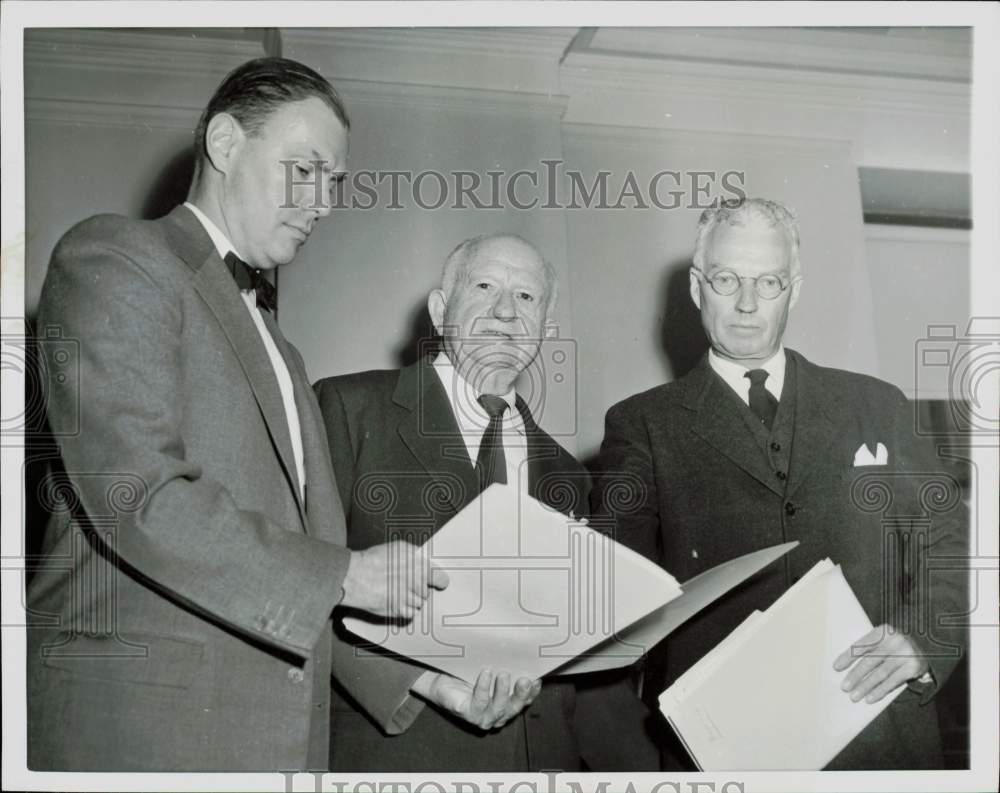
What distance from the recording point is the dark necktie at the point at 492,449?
89.6 inches

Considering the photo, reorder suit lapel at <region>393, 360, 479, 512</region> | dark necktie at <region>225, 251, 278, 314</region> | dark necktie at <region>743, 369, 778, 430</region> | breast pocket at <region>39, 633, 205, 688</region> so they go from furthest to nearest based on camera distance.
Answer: dark necktie at <region>743, 369, 778, 430</region>
suit lapel at <region>393, 360, 479, 512</region>
dark necktie at <region>225, 251, 278, 314</region>
breast pocket at <region>39, 633, 205, 688</region>

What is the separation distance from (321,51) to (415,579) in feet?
4.20

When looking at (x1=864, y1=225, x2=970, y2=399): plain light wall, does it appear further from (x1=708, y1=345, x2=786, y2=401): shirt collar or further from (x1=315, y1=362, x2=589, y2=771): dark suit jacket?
(x1=315, y1=362, x2=589, y2=771): dark suit jacket

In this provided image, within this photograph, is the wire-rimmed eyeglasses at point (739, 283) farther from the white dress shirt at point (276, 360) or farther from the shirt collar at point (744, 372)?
the white dress shirt at point (276, 360)

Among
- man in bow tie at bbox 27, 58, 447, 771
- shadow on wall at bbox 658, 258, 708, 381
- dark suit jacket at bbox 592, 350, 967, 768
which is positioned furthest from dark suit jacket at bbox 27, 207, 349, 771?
shadow on wall at bbox 658, 258, 708, 381

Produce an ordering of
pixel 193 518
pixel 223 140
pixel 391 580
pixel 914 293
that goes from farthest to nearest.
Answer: pixel 914 293 → pixel 223 140 → pixel 391 580 → pixel 193 518

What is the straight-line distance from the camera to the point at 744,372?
2.41 meters

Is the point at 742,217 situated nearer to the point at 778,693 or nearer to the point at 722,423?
the point at 722,423

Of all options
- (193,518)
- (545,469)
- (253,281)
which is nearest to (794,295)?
(545,469)

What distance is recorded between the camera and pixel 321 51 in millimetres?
2402

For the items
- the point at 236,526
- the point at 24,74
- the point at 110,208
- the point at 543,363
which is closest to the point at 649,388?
the point at 543,363

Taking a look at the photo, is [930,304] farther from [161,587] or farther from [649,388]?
[161,587]

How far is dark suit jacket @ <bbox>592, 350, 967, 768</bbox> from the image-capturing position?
2273mm

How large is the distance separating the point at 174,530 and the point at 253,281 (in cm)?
57
